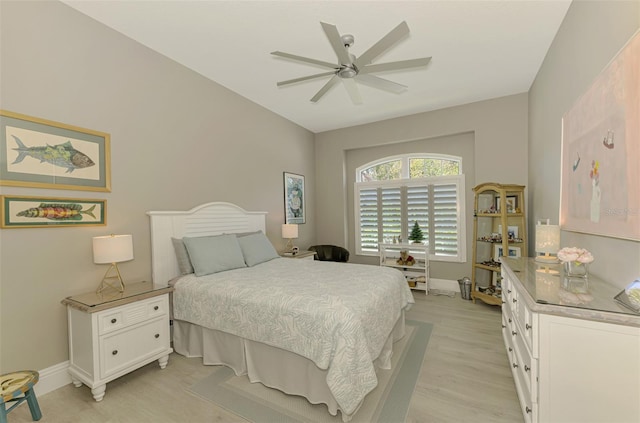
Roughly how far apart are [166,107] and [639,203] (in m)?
3.87

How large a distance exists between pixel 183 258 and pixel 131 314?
30.3 inches

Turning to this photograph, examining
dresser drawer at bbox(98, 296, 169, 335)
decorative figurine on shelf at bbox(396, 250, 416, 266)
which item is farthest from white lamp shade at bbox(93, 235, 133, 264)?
decorative figurine on shelf at bbox(396, 250, 416, 266)

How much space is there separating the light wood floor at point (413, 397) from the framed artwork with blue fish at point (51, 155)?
1674mm

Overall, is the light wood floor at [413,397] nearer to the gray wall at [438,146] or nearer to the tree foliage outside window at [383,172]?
the gray wall at [438,146]

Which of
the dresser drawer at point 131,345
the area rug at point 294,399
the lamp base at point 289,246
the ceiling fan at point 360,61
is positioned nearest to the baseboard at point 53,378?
the dresser drawer at point 131,345

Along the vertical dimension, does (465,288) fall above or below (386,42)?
below

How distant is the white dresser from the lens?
1.17 m

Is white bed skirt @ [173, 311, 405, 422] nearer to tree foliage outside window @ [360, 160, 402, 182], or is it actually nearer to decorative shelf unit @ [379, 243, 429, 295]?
decorative shelf unit @ [379, 243, 429, 295]

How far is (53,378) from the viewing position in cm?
213

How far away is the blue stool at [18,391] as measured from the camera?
1.57 metres

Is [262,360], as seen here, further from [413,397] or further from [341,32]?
[341,32]

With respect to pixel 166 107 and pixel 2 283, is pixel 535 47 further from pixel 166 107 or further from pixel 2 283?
pixel 2 283

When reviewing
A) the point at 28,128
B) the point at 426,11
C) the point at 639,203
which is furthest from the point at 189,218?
the point at 639,203

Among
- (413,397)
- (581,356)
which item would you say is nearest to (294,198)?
(413,397)
